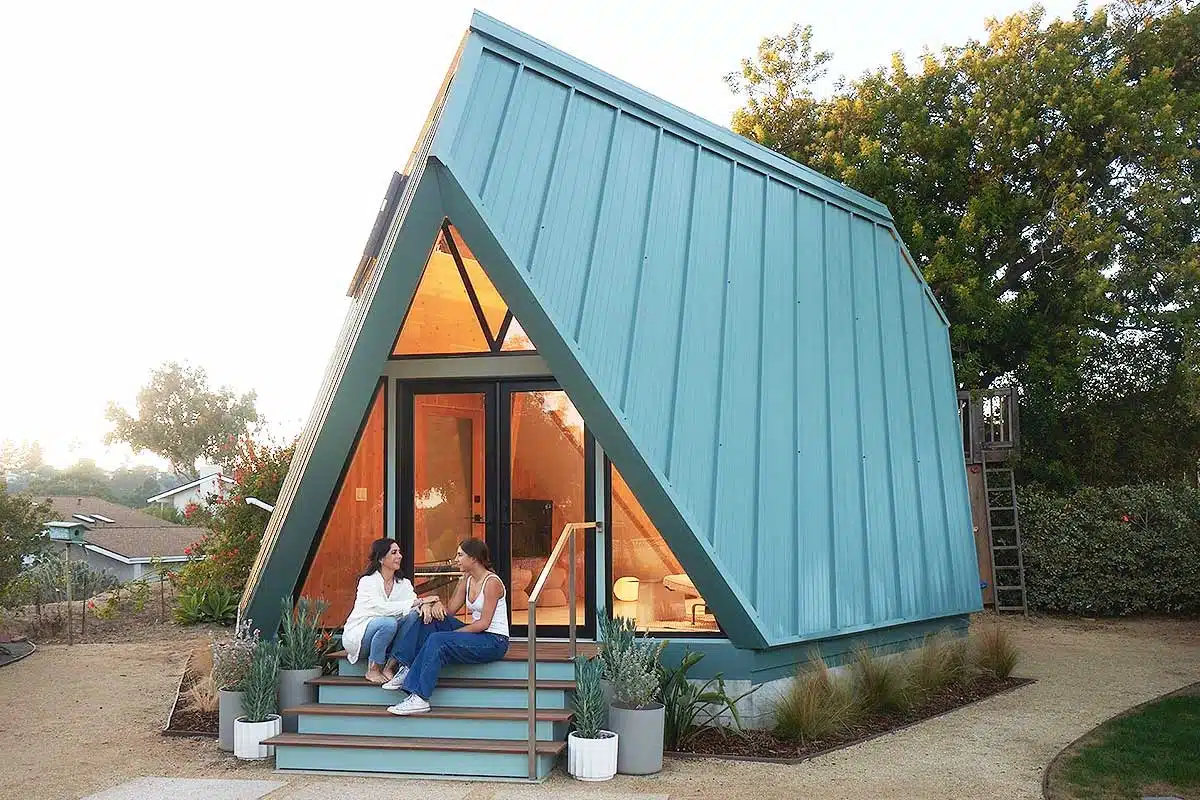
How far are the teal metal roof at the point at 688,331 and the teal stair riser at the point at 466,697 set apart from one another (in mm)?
1070

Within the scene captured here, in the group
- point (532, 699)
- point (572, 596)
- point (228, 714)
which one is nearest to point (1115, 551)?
point (572, 596)

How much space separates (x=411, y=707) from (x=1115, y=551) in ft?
36.6

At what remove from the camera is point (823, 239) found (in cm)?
990

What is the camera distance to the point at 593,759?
6.37 m

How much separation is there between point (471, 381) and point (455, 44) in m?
2.69

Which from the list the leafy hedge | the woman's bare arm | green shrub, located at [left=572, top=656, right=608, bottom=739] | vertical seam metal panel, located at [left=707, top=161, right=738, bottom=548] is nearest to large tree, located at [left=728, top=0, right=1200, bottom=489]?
the leafy hedge

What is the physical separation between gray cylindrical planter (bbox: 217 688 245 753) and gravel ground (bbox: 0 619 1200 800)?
0.12m

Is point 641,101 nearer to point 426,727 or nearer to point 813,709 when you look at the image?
point 813,709

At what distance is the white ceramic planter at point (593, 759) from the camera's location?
637 cm

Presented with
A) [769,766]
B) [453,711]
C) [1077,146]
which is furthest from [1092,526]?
[453,711]

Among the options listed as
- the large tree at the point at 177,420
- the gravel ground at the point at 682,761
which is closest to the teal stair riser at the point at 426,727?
the gravel ground at the point at 682,761

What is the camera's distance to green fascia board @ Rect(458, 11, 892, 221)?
7.30 m

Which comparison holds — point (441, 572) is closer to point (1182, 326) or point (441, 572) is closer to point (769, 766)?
point (769, 766)

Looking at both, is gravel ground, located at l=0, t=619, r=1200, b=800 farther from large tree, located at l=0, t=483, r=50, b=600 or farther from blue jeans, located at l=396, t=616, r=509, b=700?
large tree, located at l=0, t=483, r=50, b=600
